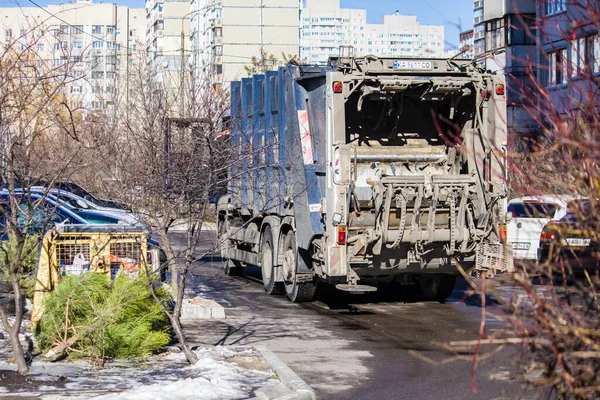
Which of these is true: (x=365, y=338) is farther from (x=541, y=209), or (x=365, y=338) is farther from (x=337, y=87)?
(x=541, y=209)

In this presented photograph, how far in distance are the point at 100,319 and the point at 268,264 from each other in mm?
6864

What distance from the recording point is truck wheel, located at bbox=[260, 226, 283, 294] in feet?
50.4

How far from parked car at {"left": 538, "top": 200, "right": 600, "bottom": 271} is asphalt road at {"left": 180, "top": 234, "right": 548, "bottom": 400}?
68 centimetres

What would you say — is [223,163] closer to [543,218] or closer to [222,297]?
[222,297]

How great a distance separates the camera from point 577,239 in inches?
165

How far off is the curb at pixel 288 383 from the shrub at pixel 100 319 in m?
1.26

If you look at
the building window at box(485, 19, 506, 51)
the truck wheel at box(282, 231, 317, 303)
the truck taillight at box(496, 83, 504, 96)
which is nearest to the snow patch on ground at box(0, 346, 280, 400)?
the truck wheel at box(282, 231, 317, 303)

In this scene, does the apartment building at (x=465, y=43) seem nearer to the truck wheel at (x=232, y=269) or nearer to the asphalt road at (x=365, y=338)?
the asphalt road at (x=365, y=338)

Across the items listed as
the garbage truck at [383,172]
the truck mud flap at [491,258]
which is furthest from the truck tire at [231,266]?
the truck mud flap at [491,258]

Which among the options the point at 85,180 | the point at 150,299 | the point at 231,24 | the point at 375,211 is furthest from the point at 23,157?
the point at 231,24

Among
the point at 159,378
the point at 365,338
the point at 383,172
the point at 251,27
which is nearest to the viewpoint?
the point at 159,378

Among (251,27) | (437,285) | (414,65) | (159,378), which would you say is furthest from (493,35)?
(159,378)

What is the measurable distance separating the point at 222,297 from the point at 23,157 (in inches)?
267

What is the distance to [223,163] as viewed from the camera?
450 inches
